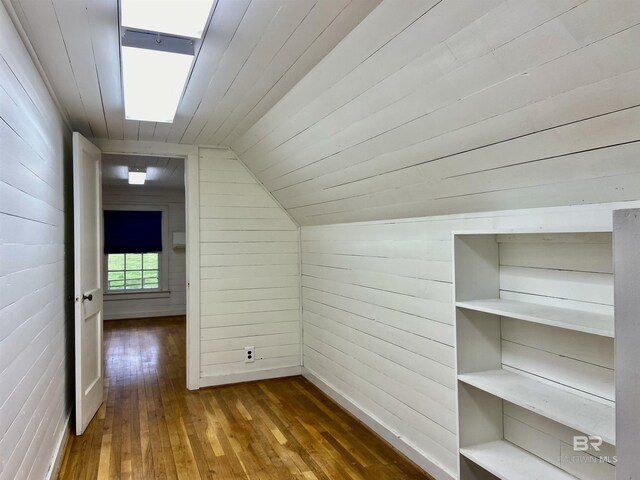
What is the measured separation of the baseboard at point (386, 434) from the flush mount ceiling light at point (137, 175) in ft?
11.1

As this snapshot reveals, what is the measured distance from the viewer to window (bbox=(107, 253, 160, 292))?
7.57m

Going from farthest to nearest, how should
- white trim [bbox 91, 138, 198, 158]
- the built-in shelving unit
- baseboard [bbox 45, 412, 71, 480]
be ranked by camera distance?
white trim [bbox 91, 138, 198, 158]
baseboard [bbox 45, 412, 71, 480]
the built-in shelving unit

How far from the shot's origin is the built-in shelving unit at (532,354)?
1.53 metres

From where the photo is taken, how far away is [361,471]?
2469 mm

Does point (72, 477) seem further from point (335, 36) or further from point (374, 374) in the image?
point (335, 36)

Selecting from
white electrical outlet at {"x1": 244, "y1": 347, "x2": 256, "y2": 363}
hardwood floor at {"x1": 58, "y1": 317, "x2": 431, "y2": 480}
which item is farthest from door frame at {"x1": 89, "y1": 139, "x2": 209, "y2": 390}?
white electrical outlet at {"x1": 244, "y1": 347, "x2": 256, "y2": 363}

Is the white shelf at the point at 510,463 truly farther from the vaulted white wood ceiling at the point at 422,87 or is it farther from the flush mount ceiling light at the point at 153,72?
the flush mount ceiling light at the point at 153,72

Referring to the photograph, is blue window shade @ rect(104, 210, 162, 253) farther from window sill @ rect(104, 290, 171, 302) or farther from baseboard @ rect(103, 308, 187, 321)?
baseboard @ rect(103, 308, 187, 321)

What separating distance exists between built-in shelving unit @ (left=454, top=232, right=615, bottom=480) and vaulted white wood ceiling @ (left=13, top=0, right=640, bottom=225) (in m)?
0.25

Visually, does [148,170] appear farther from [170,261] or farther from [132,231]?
[170,261]

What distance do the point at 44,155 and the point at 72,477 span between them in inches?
71.2

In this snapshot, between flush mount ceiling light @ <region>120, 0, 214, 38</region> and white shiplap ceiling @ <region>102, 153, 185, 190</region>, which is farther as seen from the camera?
white shiplap ceiling @ <region>102, 153, 185, 190</region>

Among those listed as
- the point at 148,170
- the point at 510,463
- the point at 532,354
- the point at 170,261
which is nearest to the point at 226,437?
the point at 510,463

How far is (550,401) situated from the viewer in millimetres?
1536
